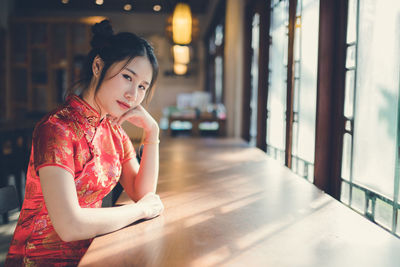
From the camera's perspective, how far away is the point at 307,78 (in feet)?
6.94

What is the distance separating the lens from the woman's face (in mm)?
1184

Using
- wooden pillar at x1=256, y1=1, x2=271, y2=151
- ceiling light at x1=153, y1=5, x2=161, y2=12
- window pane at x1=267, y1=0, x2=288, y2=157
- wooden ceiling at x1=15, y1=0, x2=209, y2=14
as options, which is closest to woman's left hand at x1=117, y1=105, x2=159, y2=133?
window pane at x1=267, y1=0, x2=288, y2=157

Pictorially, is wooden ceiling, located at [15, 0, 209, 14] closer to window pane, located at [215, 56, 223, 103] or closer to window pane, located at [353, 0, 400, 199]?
window pane, located at [215, 56, 223, 103]

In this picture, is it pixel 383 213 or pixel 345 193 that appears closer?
pixel 383 213

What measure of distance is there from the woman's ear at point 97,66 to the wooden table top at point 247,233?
0.53m

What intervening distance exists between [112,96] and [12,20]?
6874 mm

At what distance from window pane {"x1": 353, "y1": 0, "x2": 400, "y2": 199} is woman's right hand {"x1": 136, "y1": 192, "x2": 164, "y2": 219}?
0.86m

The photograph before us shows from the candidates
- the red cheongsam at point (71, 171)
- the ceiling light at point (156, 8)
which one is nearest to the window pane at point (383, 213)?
the red cheongsam at point (71, 171)

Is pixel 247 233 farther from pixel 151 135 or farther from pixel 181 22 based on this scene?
pixel 181 22

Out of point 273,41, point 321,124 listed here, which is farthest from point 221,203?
point 273,41

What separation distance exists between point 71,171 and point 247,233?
1.77 feet

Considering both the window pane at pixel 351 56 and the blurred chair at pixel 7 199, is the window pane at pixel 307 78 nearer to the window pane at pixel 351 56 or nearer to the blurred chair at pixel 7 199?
the window pane at pixel 351 56

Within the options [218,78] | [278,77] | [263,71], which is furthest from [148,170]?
[218,78]

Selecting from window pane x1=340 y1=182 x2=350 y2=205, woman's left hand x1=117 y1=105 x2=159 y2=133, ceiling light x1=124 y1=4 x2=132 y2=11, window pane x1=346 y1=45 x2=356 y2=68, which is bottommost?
window pane x1=340 y1=182 x2=350 y2=205
